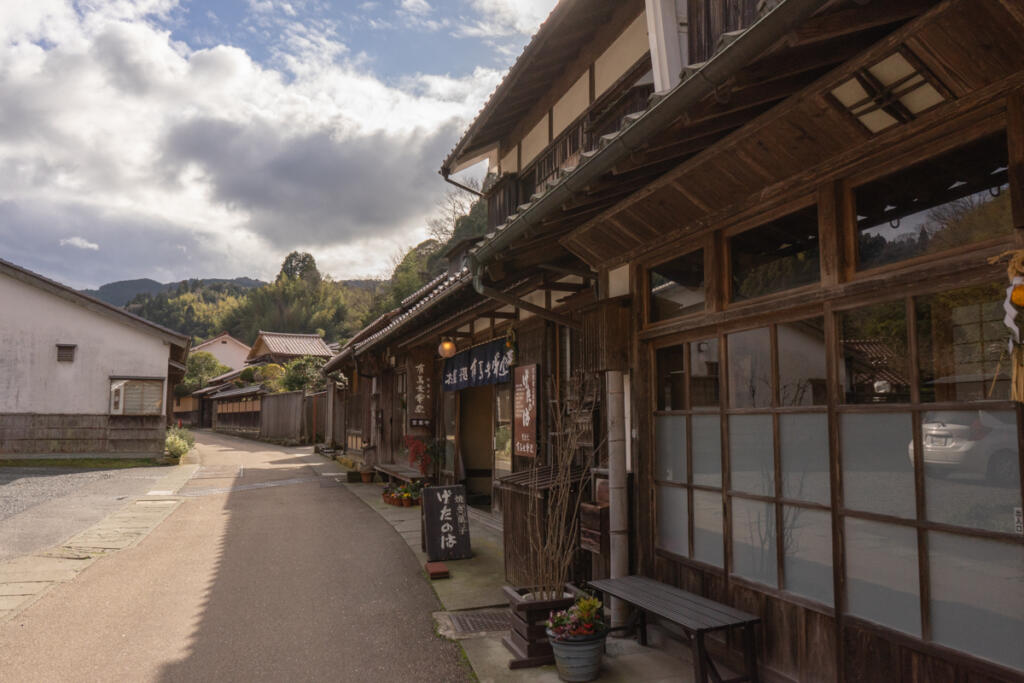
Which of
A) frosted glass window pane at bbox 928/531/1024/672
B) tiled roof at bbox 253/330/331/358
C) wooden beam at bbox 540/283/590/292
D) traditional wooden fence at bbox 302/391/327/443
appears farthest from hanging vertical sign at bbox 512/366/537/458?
tiled roof at bbox 253/330/331/358

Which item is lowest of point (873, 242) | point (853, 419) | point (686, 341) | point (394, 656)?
point (394, 656)

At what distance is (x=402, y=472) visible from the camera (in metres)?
14.6

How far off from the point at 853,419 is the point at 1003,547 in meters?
0.92

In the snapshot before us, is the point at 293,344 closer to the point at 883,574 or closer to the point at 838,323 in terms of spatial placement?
the point at 838,323

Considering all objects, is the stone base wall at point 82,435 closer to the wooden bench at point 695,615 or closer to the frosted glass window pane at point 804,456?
the wooden bench at point 695,615

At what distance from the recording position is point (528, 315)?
368 inches

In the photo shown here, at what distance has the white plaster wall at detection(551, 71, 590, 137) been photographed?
8.30 metres

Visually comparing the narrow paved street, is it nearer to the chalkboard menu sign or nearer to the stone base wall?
the chalkboard menu sign

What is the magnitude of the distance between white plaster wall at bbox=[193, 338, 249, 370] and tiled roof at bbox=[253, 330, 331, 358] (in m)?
16.5

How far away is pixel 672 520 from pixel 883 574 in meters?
1.92

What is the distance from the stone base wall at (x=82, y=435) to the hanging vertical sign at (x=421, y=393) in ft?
38.5

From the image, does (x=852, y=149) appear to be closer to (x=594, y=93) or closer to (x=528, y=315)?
(x=594, y=93)

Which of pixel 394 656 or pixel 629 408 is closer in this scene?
pixel 394 656

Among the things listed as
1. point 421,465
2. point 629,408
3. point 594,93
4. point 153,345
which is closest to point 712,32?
point 594,93
